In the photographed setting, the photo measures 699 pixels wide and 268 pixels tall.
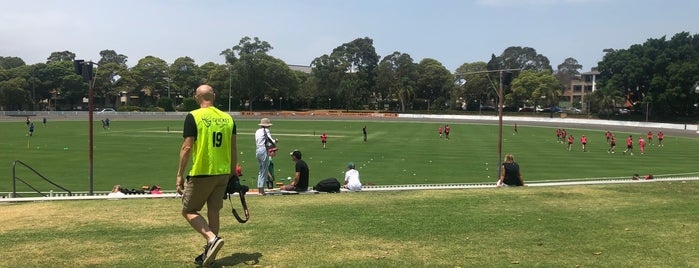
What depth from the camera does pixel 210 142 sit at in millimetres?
5508

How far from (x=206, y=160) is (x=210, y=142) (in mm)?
195

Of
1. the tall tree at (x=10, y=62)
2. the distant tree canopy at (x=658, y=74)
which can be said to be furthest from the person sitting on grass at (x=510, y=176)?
the tall tree at (x=10, y=62)

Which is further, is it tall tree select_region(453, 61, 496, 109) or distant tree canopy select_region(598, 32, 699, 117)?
tall tree select_region(453, 61, 496, 109)

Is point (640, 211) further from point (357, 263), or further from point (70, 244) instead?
point (70, 244)

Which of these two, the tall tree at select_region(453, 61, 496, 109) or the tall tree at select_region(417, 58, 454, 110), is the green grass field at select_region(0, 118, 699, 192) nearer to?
the tall tree at select_region(453, 61, 496, 109)

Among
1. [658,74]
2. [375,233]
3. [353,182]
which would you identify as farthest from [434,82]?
[375,233]

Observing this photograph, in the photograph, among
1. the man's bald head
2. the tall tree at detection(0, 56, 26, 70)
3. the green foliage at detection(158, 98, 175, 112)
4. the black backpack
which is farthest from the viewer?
the tall tree at detection(0, 56, 26, 70)

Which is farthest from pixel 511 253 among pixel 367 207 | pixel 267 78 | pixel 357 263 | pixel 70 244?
pixel 267 78

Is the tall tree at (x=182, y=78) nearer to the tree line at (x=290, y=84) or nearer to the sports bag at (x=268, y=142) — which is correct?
the tree line at (x=290, y=84)

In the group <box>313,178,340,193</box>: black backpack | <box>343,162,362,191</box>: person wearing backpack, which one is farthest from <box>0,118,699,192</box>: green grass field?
<box>313,178,340,193</box>: black backpack

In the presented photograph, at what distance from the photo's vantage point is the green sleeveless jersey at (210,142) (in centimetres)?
546

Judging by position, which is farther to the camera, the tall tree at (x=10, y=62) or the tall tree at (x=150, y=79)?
the tall tree at (x=10, y=62)

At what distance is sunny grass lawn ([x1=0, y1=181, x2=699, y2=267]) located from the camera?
588 cm

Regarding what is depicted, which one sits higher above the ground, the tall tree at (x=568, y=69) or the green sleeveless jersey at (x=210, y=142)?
the tall tree at (x=568, y=69)
